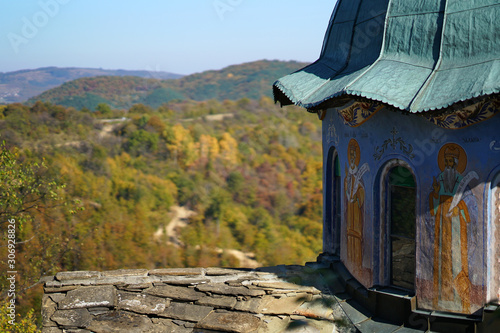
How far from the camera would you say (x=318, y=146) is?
5325cm

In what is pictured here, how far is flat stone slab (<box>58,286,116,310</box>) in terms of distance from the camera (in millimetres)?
7902

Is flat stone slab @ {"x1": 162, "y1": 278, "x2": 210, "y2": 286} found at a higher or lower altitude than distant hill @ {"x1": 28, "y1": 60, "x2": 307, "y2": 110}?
lower

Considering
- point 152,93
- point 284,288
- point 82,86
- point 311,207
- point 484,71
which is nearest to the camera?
point 484,71

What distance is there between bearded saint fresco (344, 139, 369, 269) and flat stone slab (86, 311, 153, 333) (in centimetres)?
311

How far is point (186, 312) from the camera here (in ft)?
25.3

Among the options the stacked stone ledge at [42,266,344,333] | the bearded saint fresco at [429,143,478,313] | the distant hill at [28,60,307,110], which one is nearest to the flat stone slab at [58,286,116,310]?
the stacked stone ledge at [42,266,344,333]

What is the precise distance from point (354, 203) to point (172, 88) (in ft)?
262

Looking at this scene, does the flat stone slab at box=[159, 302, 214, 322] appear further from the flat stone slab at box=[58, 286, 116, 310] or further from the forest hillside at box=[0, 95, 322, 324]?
the forest hillside at box=[0, 95, 322, 324]

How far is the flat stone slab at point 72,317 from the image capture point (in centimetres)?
752

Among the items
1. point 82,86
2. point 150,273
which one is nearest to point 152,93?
point 82,86

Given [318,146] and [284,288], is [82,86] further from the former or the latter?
[284,288]

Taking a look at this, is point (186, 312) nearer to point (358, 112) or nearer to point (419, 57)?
point (358, 112)

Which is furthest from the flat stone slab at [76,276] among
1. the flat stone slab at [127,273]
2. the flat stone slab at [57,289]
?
the flat stone slab at [57,289]

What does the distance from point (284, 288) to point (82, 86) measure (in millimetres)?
61083
